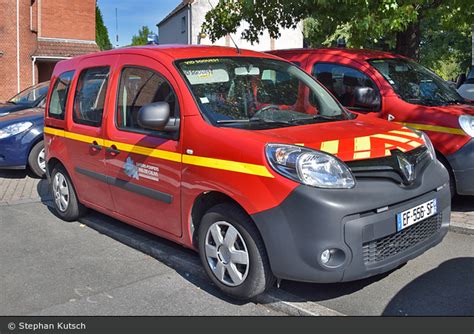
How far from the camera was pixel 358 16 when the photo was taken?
7.12 m

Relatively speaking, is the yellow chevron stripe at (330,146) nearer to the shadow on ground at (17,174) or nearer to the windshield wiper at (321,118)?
the windshield wiper at (321,118)

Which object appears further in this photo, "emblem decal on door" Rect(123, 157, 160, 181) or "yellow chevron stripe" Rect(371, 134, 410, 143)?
"emblem decal on door" Rect(123, 157, 160, 181)

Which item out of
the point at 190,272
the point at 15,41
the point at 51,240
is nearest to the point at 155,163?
the point at 190,272

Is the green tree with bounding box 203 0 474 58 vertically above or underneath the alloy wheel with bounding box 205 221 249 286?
above

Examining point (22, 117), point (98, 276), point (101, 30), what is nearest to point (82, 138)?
point (98, 276)

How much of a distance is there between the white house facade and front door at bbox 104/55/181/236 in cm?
2384

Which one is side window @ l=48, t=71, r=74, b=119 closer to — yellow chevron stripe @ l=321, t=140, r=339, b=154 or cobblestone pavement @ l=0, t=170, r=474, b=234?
cobblestone pavement @ l=0, t=170, r=474, b=234

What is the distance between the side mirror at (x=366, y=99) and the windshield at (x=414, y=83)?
0.90 feet

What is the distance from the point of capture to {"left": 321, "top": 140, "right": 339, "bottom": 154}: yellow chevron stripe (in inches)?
125

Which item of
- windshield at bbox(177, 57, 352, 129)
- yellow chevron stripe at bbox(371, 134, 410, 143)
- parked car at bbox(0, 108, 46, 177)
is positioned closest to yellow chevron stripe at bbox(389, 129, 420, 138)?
yellow chevron stripe at bbox(371, 134, 410, 143)

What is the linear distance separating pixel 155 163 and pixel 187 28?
29485 millimetres

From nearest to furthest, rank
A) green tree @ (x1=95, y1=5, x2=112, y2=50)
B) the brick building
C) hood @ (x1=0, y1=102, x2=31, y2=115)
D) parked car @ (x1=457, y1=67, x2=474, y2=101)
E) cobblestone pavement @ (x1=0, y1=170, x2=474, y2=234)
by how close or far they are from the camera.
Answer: cobblestone pavement @ (x1=0, y1=170, x2=474, y2=234), hood @ (x1=0, y1=102, x2=31, y2=115), parked car @ (x1=457, y1=67, x2=474, y2=101), the brick building, green tree @ (x1=95, y1=5, x2=112, y2=50)

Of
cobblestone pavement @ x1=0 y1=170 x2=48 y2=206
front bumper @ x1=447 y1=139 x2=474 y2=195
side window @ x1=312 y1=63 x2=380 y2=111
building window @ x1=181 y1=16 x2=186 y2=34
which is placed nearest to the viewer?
front bumper @ x1=447 y1=139 x2=474 y2=195

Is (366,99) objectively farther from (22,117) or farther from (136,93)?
(22,117)
